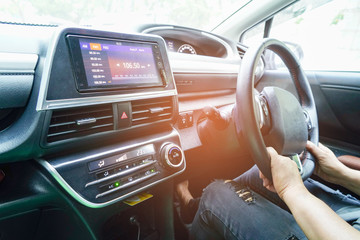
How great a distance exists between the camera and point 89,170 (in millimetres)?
789

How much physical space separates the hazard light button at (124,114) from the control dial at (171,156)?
21 cm

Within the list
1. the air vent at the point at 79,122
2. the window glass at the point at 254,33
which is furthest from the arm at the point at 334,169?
the window glass at the point at 254,33

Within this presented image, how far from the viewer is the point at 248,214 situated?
1.00m

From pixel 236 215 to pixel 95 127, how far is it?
679 millimetres

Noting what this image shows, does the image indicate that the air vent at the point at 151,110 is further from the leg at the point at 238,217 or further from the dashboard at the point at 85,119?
the leg at the point at 238,217

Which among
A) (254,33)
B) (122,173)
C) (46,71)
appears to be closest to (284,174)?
(122,173)

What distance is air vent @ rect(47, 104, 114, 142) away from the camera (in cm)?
70

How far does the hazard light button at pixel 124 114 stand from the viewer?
811 millimetres

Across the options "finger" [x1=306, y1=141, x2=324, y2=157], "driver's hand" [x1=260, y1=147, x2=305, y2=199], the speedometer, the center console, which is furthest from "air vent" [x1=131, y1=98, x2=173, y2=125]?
the speedometer

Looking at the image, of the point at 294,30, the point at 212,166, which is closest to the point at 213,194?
the point at 212,166

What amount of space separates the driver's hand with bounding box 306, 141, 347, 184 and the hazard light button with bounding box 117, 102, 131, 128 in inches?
29.7

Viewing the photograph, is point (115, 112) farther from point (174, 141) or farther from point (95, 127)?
point (174, 141)

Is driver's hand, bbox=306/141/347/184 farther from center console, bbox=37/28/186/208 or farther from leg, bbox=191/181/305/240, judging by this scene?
center console, bbox=37/28/186/208

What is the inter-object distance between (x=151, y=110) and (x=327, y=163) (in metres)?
0.82
